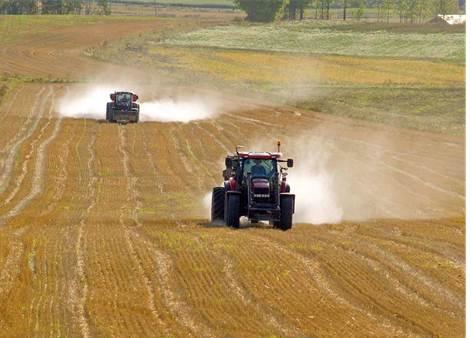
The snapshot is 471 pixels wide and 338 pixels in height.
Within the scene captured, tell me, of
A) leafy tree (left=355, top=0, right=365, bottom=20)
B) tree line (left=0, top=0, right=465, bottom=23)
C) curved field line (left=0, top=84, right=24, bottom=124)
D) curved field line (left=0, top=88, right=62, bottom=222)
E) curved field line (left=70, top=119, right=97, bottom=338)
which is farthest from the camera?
leafy tree (left=355, top=0, right=365, bottom=20)

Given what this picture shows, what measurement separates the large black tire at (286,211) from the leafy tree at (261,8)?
458ft

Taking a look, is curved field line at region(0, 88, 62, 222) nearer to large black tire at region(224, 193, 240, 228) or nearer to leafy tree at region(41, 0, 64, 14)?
large black tire at region(224, 193, 240, 228)

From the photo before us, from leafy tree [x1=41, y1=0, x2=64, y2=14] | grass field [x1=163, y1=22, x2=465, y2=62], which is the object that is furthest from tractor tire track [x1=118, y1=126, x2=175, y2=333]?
leafy tree [x1=41, y1=0, x2=64, y2=14]

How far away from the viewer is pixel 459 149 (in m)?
54.1

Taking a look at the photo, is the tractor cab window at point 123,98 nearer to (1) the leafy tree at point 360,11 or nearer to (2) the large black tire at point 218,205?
(2) the large black tire at point 218,205

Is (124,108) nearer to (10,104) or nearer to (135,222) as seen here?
(10,104)

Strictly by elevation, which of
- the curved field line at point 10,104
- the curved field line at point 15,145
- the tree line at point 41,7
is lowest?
the tree line at point 41,7

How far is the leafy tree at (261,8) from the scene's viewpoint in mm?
167250

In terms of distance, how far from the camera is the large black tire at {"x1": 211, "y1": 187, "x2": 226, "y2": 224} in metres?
30.2

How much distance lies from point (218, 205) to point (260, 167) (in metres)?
2.06

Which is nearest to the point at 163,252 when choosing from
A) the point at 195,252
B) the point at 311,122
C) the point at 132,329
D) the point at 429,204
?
the point at 195,252

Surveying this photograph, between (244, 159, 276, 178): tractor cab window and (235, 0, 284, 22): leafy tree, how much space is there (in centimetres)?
13946

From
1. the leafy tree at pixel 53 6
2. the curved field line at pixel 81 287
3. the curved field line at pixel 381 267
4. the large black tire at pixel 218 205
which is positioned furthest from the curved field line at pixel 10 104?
the leafy tree at pixel 53 6

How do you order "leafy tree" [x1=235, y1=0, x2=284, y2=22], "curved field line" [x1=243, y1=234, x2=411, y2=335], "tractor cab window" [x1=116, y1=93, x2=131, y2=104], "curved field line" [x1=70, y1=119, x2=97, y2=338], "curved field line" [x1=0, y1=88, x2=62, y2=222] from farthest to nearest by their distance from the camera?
"leafy tree" [x1=235, y1=0, x2=284, y2=22] < "tractor cab window" [x1=116, y1=93, x2=131, y2=104] < "curved field line" [x1=0, y1=88, x2=62, y2=222] < "curved field line" [x1=243, y1=234, x2=411, y2=335] < "curved field line" [x1=70, y1=119, x2=97, y2=338]
